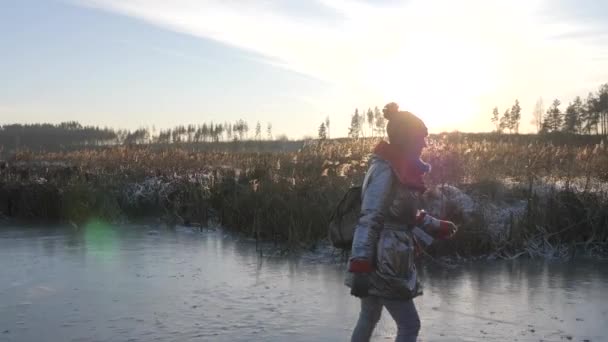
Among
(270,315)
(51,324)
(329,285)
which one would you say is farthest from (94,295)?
(329,285)

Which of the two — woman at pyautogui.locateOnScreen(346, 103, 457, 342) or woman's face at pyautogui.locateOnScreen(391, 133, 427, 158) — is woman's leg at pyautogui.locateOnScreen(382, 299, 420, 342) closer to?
woman at pyautogui.locateOnScreen(346, 103, 457, 342)

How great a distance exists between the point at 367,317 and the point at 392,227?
1.95 ft

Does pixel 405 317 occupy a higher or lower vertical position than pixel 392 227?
lower

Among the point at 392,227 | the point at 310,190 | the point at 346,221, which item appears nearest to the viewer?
the point at 392,227

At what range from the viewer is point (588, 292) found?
712cm

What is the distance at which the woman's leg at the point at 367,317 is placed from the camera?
12.4 feet

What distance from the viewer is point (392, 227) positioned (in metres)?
3.71

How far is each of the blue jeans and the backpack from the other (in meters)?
0.39

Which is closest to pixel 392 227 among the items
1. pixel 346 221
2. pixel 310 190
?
pixel 346 221

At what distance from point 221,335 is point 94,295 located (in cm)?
222

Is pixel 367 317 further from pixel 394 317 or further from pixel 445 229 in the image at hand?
pixel 445 229

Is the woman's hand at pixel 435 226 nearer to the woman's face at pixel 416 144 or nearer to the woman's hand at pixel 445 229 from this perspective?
the woman's hand at pixel 445 229

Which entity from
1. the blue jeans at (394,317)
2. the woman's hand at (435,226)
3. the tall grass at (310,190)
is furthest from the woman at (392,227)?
the tall grass at (310,190)

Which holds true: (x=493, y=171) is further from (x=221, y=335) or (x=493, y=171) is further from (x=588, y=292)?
(x=221, y=335)
